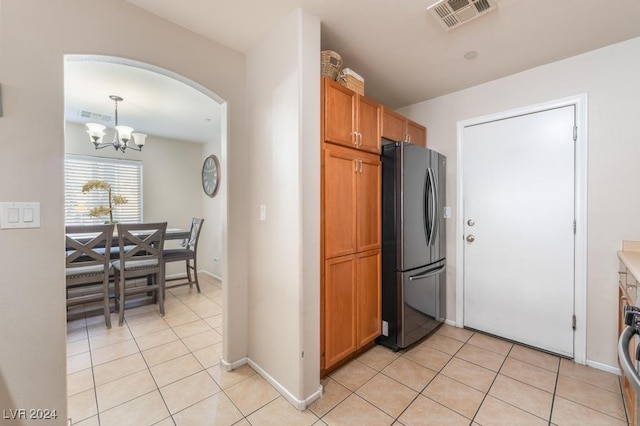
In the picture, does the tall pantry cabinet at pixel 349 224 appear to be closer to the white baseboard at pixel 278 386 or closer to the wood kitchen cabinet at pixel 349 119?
the wood kitchen cabinet at pixel 349 119

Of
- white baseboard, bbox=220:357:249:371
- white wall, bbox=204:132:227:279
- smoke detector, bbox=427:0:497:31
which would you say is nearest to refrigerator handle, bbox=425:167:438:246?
smoke detector, bbox=427:0:497:31

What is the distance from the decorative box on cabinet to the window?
5.52 metres

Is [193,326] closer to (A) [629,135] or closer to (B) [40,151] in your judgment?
(B) [40,151]

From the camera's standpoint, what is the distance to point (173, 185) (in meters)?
4.79

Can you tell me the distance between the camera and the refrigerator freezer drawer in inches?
89.3

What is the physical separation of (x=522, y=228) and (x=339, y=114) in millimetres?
1989

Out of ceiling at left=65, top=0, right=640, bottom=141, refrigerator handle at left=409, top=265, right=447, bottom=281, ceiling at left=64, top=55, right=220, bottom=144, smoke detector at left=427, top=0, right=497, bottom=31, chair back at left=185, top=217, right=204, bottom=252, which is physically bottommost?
refrigerator handle at left=409, top=265, right=447, bottom=281

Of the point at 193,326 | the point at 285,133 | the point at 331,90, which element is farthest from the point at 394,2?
the point at 193,326

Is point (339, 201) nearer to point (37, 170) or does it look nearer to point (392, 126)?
point (392, 126)

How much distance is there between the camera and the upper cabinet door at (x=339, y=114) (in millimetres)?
1857

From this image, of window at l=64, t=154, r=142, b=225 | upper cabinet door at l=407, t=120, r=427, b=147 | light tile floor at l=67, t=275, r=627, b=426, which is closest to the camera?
light tile floor at l=67, t=275, r=627, b=426

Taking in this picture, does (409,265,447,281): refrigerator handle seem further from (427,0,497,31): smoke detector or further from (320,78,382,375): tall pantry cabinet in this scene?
(427,0,497,31): smoke detector

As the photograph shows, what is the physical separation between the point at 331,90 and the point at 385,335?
6.87 ft

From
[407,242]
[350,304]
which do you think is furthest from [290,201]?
[407,242]
